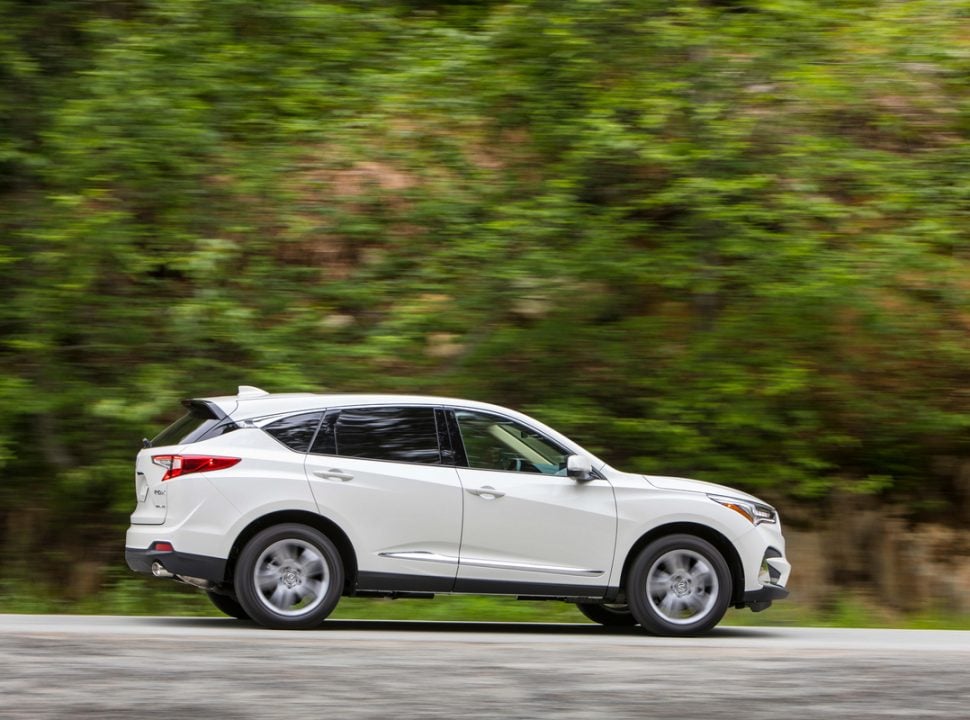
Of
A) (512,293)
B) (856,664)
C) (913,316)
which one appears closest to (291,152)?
(512,293)

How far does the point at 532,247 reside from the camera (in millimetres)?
13438

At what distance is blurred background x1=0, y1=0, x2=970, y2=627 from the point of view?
43.7 feet

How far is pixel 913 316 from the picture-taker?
535 inches

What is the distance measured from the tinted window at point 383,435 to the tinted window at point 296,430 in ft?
0.25

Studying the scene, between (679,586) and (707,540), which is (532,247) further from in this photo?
(679,586)

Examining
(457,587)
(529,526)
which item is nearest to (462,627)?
(457,587)

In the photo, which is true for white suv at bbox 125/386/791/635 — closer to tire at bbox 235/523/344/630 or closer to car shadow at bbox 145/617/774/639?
tire at bbox 235/523/344/630

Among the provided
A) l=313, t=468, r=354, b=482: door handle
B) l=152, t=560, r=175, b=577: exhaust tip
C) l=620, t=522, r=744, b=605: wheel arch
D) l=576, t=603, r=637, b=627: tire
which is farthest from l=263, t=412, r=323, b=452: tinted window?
l=576, t=603, r=637, b=627: tire

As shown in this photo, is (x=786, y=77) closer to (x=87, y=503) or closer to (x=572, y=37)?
(x=572, y=37)

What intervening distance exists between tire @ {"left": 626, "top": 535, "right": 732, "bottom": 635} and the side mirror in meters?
0.72

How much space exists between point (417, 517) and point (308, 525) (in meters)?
0.78

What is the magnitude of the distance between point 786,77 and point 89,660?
31.0 feet

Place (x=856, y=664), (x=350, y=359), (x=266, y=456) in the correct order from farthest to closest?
(x=350, y=359) → (x=266, y=456) → (x=856, y=664)

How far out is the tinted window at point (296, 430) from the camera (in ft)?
30.9
